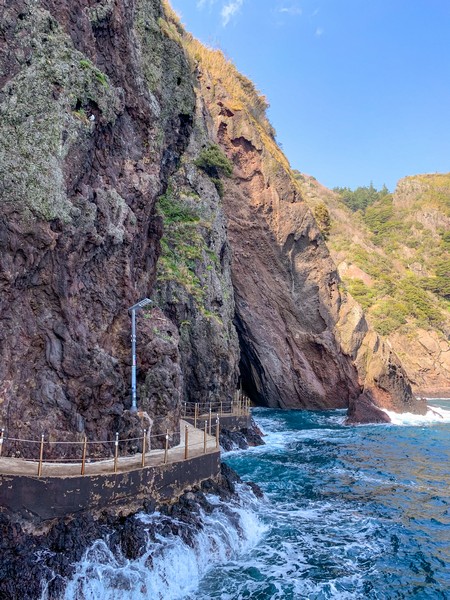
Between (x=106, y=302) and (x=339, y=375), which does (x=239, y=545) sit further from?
(x=339, y=375)

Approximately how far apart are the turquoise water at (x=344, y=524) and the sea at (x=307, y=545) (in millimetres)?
39

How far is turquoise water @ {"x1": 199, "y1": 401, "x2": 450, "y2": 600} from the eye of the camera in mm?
11423

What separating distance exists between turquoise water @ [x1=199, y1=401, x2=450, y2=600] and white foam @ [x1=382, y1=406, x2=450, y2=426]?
35.4 ft

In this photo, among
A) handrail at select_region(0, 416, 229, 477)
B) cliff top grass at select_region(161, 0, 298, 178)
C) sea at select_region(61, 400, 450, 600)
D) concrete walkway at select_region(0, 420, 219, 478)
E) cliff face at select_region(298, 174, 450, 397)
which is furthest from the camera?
Answer: cliff face at select_region(298, 174, 450, 397)

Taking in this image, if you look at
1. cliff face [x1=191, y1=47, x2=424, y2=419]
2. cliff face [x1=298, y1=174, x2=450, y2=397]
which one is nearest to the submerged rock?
cliff face [x1=191, y1=47, x2=424, y2=419]

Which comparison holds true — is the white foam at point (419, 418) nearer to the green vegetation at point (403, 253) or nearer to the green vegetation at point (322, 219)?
the green vegetation at point (403, 253)

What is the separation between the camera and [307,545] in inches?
534

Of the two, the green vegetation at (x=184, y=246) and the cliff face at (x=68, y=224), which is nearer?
the cliff face at (x=68, y=224)

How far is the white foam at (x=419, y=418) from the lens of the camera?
1576 inches

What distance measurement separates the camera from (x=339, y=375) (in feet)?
155

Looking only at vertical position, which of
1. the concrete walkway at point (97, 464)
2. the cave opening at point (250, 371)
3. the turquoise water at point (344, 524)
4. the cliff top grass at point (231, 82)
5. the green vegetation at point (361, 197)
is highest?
the green vegetation at point (361, 197)

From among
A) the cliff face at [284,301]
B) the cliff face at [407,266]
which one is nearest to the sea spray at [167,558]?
the cliff face at [284,301]

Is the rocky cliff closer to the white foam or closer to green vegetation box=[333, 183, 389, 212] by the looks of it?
the white foam

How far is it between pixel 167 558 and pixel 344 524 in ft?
21.4
